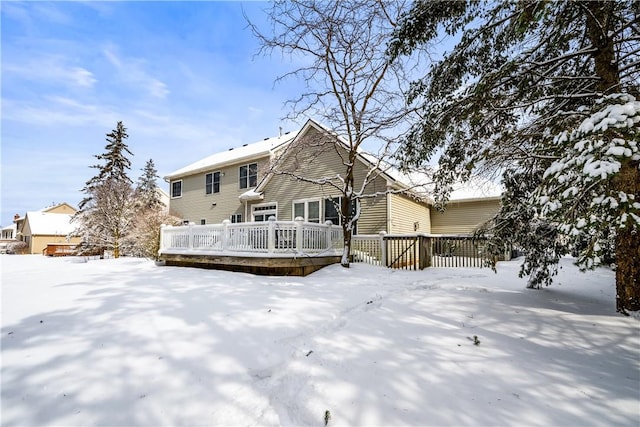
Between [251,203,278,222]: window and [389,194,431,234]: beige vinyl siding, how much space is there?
6153mm

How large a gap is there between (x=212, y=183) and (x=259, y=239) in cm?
1260

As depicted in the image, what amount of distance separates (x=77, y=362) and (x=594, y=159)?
5.47 m

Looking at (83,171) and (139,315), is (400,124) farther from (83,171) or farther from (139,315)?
(83,171)

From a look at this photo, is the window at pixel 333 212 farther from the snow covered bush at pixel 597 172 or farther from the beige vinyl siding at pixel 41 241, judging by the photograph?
the beige vinyl siding at pixel 41 241

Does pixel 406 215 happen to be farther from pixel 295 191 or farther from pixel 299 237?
pixel 299 237

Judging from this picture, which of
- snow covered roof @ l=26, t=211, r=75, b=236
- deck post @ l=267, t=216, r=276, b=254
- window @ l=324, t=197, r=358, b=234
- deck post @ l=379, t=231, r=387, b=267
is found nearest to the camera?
deck post @ l=267, t=216, r=276, b=254

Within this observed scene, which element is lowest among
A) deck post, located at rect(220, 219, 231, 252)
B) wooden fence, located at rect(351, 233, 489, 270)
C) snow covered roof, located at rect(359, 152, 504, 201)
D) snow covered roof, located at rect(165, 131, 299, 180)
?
wooden fence, located at rect(351, 233, 489, 270)

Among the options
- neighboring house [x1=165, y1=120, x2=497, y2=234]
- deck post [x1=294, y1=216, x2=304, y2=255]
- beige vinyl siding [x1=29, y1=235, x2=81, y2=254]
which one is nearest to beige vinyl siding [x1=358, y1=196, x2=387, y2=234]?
neighboring house [x1=165, y1=120, x2=497, y2=234]

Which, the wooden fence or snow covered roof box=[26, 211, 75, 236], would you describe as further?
snow covered roof box=[26, 211, 75, 236]

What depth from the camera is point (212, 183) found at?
19.8 meters

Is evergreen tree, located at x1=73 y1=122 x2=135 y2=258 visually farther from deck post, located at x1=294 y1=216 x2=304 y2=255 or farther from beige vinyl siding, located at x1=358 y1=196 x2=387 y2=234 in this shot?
beige vinyl siding, located at x1=358 y1=196 x2=387 y2=234

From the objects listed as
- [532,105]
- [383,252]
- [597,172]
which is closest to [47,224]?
[383,252]

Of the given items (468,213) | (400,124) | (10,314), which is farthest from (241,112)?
(468,213)

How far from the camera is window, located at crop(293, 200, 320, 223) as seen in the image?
13.8 metres
